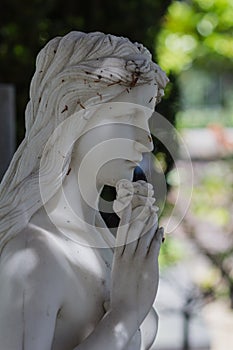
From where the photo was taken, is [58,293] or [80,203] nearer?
[58,293]

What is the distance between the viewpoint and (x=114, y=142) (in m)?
1.74

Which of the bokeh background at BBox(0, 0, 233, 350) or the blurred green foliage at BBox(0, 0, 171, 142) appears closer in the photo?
the bokeh background at BBox(0, 0, 233, 350)

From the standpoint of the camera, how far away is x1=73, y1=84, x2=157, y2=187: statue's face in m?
1.74

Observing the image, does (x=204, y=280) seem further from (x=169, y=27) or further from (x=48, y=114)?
(x=48, y=114)

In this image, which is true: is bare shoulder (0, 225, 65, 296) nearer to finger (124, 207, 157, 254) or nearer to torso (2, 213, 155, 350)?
torso (2, 213, 155, 350)

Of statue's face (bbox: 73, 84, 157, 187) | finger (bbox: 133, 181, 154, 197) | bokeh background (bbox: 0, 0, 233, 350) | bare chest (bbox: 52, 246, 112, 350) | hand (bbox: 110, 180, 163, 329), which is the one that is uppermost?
statue's face (bbox: 73, 84, 157, 187)

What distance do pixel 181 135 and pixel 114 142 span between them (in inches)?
84.1

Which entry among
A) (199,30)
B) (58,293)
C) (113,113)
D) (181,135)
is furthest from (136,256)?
(199,30)

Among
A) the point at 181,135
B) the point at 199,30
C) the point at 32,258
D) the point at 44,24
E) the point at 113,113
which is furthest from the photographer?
the point at 199,30

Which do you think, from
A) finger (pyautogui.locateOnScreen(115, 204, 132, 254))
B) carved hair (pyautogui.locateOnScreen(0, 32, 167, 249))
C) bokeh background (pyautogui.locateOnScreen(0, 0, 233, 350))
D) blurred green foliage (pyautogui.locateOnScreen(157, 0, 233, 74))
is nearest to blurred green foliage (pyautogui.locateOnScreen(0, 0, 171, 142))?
bokeh background (pyautogui.locateOnScreen(0, 0, 233, 350))

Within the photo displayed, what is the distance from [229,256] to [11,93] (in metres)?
2.99

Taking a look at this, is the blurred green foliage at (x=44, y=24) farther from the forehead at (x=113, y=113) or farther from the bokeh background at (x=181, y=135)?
the forehead at (x=113, y=113)

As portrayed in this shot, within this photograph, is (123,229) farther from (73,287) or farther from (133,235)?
(73,287)

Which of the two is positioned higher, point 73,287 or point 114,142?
point 114,142
